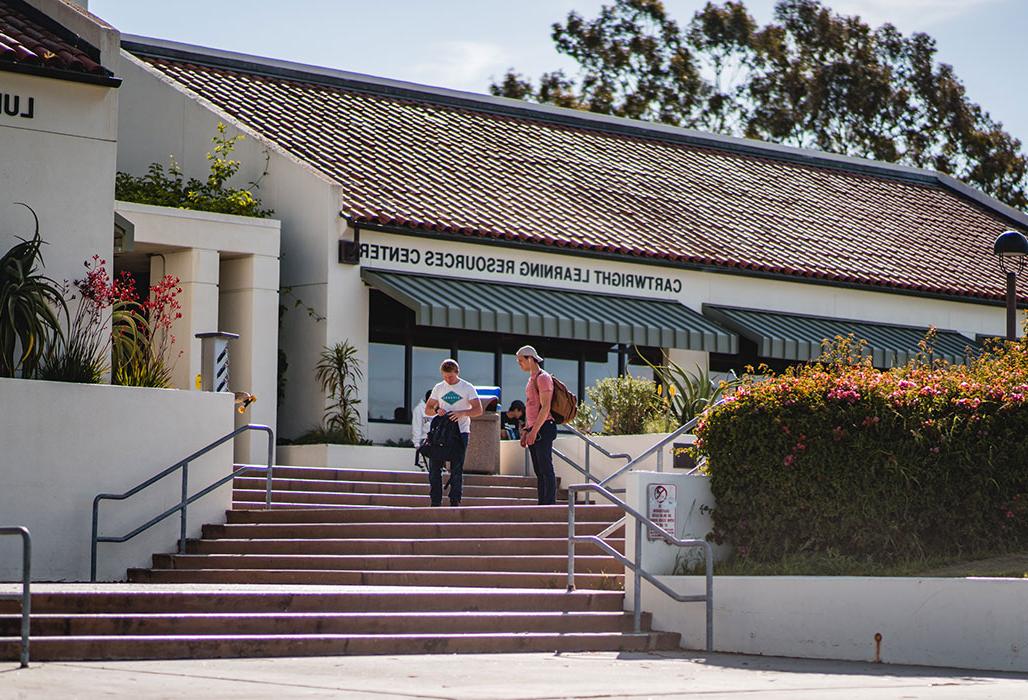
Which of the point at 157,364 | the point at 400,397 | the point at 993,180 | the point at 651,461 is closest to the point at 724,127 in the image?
the point at 993,180

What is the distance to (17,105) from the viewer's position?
53.8 ft

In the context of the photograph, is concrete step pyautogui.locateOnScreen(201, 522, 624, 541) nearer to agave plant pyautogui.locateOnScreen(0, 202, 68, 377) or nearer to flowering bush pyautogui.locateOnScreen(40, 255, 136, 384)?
flowering bush pyautogui.locateOnScreen(40, 255, 136, 384)

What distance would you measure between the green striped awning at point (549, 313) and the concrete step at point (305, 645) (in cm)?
1117

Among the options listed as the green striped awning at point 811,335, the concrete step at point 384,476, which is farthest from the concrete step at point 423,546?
the green striped awning at point 811,335

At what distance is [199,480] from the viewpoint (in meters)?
16.4

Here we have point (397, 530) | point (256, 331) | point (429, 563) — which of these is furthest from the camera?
point (256, 331)

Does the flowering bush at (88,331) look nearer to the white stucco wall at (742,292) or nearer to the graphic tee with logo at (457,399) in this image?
the graphic tee with logo at (457,399)

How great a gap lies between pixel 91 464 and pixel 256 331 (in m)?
7.33

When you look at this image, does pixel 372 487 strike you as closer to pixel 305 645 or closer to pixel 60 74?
pixel 60 74

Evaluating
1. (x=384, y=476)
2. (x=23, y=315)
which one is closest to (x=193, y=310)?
(x=384, y=476)

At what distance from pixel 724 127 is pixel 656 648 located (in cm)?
3969

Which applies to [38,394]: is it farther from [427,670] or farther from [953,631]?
[953,631]

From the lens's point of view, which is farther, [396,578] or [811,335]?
[811,335]

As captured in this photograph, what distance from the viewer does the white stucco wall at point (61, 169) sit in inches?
641
